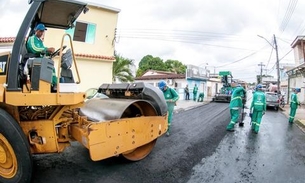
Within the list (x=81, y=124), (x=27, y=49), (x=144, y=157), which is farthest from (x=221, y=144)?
(x=27, y=49)

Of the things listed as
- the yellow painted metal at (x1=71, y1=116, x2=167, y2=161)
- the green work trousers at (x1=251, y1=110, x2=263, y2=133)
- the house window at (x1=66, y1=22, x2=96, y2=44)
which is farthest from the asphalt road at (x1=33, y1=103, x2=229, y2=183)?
the house window at (x1=66, y1=22, x2=96, y2=44)

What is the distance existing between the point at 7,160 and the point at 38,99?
91 centimetres

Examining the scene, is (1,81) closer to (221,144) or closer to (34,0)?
(34,0)

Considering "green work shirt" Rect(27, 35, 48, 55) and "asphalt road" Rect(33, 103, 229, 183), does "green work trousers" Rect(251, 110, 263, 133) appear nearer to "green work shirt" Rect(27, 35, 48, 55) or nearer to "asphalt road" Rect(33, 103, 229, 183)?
"asphalt road" Rect(33, 103, 229, 183)

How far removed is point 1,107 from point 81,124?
3.59 ft

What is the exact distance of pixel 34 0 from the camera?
11.5ft

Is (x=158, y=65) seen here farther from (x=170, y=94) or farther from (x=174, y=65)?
(x=170, y=94)

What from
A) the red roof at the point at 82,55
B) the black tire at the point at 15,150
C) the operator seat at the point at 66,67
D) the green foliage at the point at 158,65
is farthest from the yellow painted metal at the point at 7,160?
the green foliage at the point at 158,65

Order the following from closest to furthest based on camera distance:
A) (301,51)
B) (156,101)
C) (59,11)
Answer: (59,11) → (156,101) → (301,51)

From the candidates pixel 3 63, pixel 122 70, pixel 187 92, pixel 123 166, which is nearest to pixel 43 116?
pixel 3 63

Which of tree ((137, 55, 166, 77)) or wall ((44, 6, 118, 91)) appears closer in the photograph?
wall ((44, 6, 118, 91))

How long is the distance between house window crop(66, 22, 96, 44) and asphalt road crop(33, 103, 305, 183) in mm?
9773

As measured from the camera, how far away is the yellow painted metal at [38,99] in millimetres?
3289

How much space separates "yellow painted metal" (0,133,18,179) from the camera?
333cm
